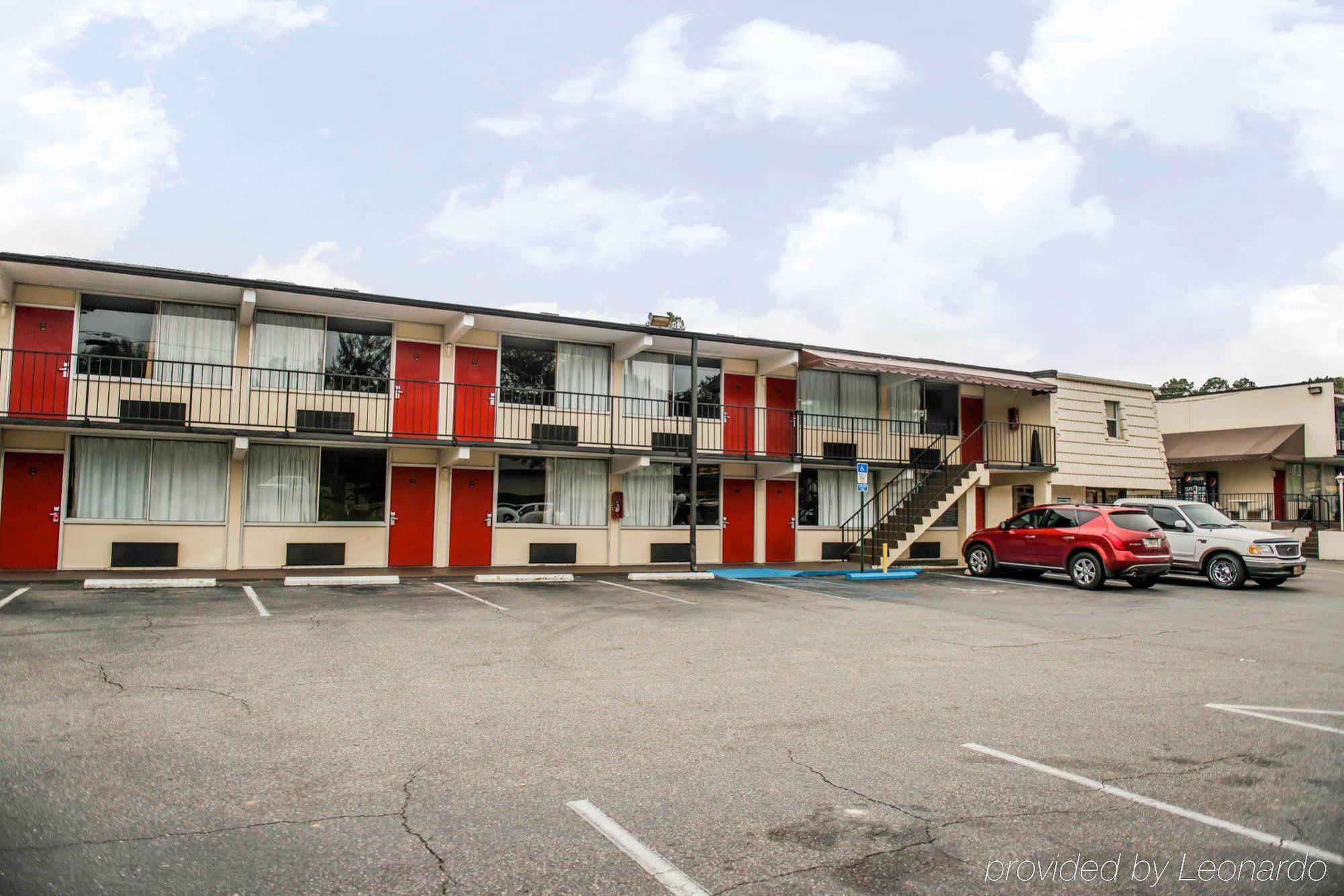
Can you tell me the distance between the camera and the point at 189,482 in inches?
666

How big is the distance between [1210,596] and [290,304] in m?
18.4

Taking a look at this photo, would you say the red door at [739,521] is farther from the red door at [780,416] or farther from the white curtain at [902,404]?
the white curtain at [902,404]

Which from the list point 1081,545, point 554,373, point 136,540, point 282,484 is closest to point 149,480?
point 136,540

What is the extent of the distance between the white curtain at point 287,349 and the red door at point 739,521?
9659 millimetres

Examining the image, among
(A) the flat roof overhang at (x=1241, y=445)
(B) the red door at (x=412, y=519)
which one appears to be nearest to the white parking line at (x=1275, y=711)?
(B) the red door at (x=412, y=519)

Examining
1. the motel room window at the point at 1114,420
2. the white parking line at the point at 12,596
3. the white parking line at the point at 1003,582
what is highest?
the motel room window at the point at 1114,420

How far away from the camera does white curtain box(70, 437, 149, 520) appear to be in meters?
16.2

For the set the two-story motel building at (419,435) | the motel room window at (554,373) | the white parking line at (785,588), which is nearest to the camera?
the white parking line at (785,588)

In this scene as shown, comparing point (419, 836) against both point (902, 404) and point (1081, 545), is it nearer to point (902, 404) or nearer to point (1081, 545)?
point (1081, 545)

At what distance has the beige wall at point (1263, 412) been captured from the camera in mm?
32188

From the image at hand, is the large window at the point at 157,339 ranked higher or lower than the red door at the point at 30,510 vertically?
higher

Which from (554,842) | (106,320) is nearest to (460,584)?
(106,320)

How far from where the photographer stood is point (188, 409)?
54.0ft

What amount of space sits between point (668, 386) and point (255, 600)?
11.2m
